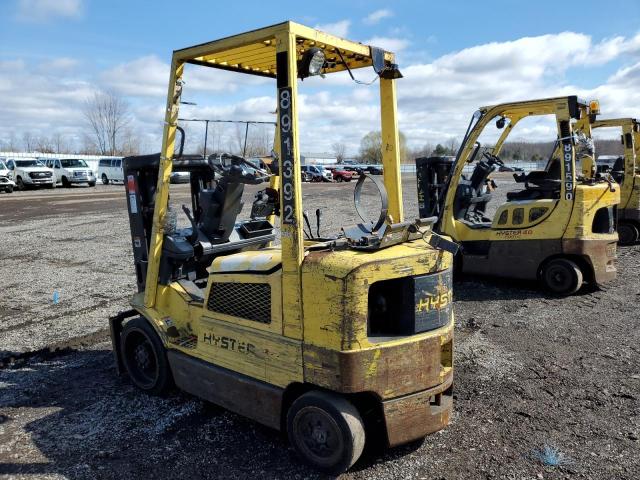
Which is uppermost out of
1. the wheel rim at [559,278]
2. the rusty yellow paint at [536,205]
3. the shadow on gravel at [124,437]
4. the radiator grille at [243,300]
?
the rusty yellow paint at [536,205]

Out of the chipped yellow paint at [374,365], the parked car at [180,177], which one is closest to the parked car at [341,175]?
the parked car at [180,177]

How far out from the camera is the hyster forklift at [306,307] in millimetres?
3232

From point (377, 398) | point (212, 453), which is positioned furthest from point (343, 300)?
point (212, 453)

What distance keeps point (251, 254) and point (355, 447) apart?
1.57 m

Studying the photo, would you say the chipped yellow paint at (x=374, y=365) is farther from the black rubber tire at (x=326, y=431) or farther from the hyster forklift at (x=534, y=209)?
the hyster forklift at (x=534, y=209)

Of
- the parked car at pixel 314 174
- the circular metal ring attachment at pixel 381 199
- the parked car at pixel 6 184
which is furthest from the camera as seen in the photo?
the parked car at pixel 314 174

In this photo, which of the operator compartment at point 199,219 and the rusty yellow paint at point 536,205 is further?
the rusty yellow paint at point 536,205

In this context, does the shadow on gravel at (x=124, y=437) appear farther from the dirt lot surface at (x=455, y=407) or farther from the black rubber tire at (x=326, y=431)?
the black rubber tire at (x=326, y=431)

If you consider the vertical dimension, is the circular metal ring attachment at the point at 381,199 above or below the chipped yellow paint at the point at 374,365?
above

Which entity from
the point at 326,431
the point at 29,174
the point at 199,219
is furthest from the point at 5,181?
the point at 326,431

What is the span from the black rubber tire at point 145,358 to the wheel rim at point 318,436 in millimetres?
1541

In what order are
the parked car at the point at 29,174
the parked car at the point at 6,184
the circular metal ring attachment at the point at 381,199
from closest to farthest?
1. the circular metal ring attachment at the point at 381,199
2. the parked car at the point at 6,184
3. the parked car at the point at 29,174

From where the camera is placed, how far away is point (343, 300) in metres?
3.16

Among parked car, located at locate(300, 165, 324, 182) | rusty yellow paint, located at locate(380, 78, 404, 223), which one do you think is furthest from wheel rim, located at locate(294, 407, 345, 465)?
parked car, located at locate(300, 165, 324, 182)
